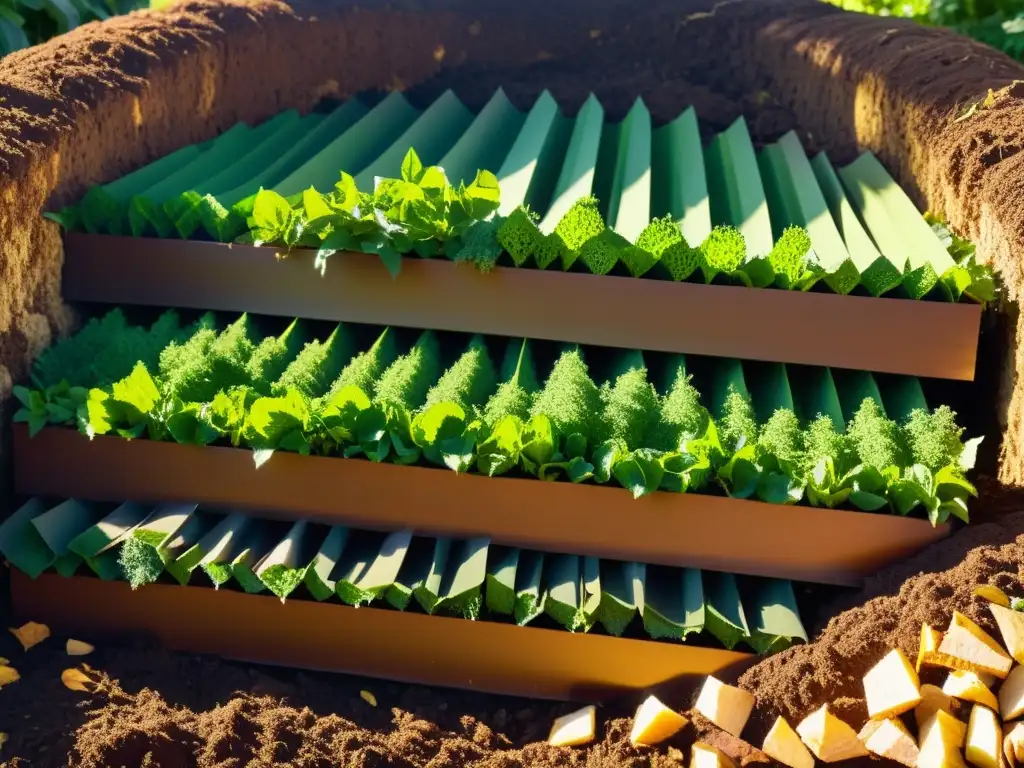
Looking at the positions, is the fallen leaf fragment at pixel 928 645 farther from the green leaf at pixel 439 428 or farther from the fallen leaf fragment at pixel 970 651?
the green leaf at pixel 439 428

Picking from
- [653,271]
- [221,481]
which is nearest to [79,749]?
[221,481]

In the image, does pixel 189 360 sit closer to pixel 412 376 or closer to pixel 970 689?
pixel 412 376

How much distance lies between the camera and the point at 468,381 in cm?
243

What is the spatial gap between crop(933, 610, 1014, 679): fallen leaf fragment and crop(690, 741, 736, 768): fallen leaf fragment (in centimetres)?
43

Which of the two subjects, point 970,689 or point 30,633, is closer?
point 970,689

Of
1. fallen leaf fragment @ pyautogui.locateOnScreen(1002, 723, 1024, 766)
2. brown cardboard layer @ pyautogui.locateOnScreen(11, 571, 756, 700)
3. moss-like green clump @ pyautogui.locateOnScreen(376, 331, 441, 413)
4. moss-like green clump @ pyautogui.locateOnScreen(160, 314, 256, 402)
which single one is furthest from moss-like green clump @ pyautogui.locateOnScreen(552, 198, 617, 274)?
fallen leaf fragment @ pyautogui.locateOnScreen(1002, 723, 1024, 766)

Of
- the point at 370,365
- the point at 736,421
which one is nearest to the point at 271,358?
the point at 370,365

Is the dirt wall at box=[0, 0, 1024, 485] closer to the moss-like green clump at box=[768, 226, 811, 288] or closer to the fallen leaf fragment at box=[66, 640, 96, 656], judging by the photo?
the moss-like green clump at box=[768, 226, 811, 288]

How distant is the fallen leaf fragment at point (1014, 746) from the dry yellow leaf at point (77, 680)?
1.77 m

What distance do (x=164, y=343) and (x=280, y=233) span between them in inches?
16.5

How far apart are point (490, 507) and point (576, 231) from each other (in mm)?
772

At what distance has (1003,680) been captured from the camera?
1810 mm

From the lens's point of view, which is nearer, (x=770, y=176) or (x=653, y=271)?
(x=653, y=271)

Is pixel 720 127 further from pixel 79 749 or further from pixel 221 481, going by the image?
pixel 79 749
